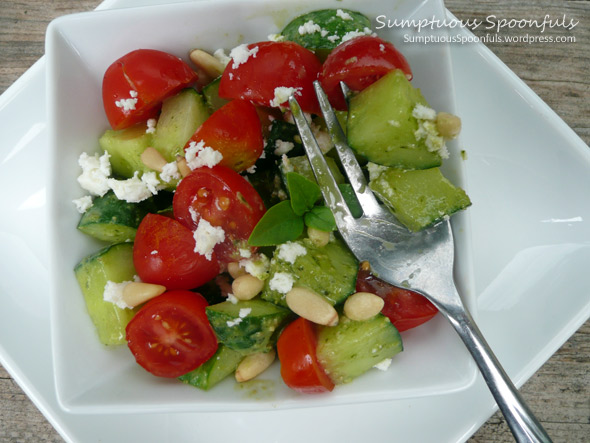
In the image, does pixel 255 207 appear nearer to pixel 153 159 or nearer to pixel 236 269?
pixel 236 269

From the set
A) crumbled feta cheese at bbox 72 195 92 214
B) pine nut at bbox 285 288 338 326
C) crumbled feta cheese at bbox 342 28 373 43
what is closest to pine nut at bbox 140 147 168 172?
crumbled feta cheese at bbox 72 195 92 214

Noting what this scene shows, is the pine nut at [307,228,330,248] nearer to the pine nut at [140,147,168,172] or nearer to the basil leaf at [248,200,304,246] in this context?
the basil leaf at [248,200,304,246]

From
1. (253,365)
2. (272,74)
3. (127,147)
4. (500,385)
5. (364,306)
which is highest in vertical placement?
(272,74)

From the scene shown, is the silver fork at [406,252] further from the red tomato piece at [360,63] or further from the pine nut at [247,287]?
the pine nut at [247,287]

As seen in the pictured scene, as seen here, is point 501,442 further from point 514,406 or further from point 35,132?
point 35,132

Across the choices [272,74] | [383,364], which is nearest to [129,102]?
[272,74]

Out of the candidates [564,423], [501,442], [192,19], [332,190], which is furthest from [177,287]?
[564,423]
